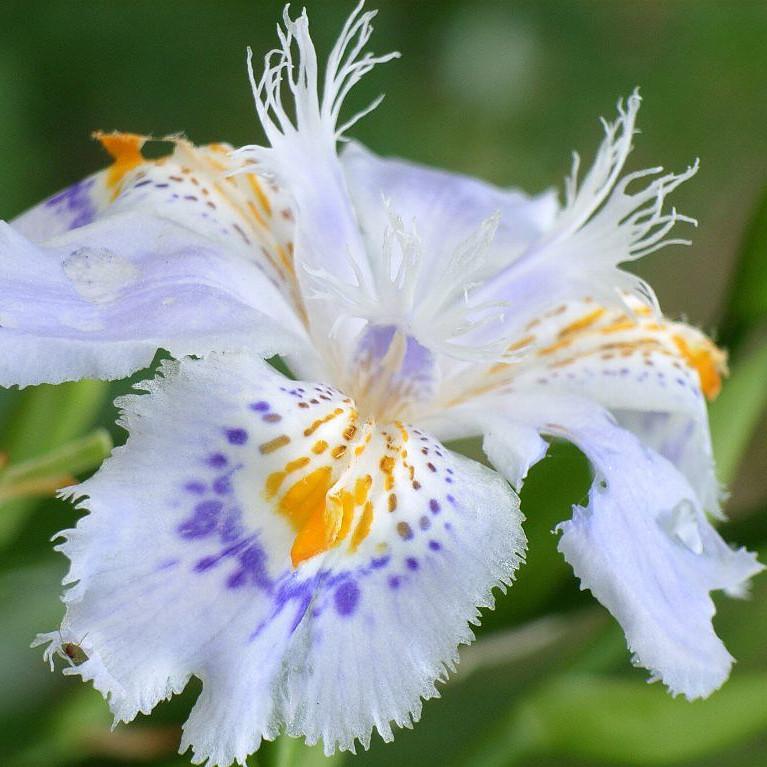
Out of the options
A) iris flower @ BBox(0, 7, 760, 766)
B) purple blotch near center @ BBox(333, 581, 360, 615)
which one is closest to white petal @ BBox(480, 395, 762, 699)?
iris flower @ BBox(0, 7, 760, 766)

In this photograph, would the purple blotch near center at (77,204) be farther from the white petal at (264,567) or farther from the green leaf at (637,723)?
the green leaf at (637,723)

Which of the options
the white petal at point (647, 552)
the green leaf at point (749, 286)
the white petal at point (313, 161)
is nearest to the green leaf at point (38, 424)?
the white petal at point (313, 161)

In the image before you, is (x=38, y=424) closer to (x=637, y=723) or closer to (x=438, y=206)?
(x=438, y=206)

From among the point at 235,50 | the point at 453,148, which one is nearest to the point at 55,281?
the point at 235,50

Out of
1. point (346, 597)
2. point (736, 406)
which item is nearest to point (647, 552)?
point (346, 597)

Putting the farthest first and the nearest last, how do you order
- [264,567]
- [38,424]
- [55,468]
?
[38,424]
[55,468]
[264,567]

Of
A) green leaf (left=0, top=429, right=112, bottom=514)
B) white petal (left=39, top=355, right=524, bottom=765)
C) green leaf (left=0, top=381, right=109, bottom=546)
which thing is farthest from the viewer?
green leaf (left=0, top=381, right=109, bottom=546)

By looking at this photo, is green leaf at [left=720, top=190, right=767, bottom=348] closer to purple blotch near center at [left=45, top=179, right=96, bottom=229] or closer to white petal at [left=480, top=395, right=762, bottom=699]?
white petal at [left=480, top=395, right=762, bottom=699]
